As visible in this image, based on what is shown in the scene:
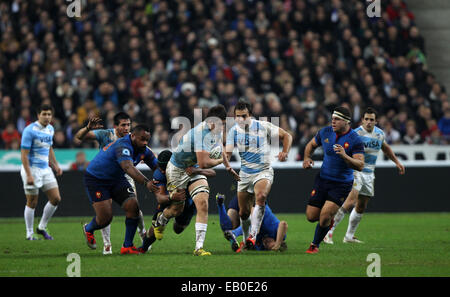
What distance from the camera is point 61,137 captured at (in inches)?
849

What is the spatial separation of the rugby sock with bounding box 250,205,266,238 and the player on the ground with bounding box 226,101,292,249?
38 mm

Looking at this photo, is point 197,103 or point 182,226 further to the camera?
point 197,103

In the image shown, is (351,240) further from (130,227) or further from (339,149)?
(130,227)

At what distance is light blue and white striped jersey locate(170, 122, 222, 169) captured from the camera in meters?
11.8

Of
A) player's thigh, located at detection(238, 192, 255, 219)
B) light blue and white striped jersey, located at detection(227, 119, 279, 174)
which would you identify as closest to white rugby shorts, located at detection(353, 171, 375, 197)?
light blue and white striped jersey, located at detection(227, 119, 279, 174)

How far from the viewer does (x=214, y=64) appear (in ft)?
80.1

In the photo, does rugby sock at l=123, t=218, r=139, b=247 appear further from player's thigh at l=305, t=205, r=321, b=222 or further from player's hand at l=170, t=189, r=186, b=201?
player's thigh at l=305, t=205, r=321, b=222

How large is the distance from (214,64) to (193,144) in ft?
41.5

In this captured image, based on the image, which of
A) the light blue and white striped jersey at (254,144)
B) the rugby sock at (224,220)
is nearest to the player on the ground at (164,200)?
the rugby sock at (224,220)

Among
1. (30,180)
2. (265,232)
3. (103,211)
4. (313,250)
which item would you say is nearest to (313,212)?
(313,250)

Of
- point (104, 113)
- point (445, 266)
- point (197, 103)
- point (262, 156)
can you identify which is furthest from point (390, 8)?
point (445, 266)

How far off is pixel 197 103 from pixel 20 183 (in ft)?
17.4

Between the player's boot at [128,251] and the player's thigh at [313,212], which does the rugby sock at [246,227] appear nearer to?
the player's thigh at [313,212]
